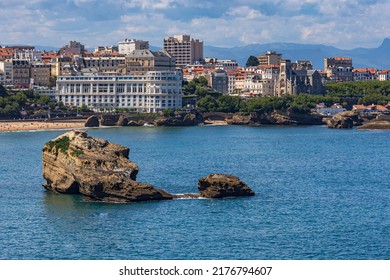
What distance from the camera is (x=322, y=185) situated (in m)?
52.1

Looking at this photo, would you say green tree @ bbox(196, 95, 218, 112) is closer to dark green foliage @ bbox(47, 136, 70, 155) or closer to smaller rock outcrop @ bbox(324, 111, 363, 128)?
smaller rock outcrop @ bbox(324, 111, 363, 128)

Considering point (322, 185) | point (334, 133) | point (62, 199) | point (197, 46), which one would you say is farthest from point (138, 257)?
point (197, 46)

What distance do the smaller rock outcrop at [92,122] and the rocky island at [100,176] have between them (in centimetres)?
6469

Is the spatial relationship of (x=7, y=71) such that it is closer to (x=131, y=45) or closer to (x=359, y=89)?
(x=131, y=45)

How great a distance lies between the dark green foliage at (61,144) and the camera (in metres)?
46.8

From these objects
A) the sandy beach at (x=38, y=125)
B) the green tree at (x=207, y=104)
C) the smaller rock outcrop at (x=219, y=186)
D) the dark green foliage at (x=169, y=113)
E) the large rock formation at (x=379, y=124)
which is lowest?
the sandy beach at (x=38, y=125)

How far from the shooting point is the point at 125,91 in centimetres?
12725

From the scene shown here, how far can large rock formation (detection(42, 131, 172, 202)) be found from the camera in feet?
145

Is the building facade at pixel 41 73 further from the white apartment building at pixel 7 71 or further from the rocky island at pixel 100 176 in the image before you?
the rocky island at pixel 100 176

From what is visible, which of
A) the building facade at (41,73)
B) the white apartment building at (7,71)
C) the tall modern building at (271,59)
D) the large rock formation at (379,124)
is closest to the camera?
the large rock formation at (379,124)

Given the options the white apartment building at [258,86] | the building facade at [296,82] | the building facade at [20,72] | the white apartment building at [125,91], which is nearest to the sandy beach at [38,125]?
the white apartment building at [125,91]

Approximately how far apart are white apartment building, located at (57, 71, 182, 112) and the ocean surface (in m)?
56.3

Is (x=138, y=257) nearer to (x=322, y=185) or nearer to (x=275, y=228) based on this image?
(x=275, y=228)

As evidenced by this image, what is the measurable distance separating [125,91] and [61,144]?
8020 cm
